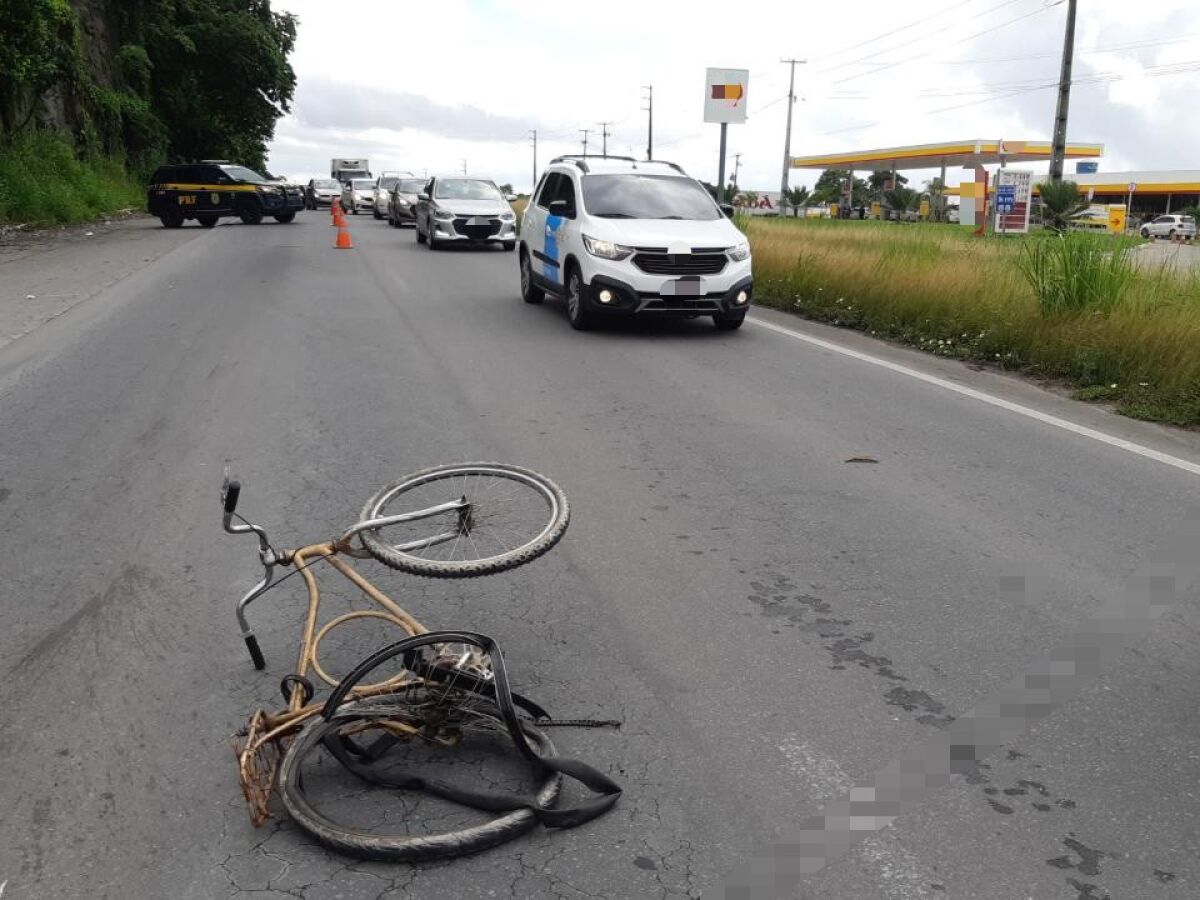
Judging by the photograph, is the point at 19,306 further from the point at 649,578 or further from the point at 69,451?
the point at 649,578

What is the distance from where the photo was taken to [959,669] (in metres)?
3.99

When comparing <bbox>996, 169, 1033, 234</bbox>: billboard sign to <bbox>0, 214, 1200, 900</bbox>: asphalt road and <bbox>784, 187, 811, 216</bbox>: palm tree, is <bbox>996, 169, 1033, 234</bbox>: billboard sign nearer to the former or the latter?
<bbox>0, 214, 1200, 900</bbox>: asphalt road

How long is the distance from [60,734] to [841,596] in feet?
9.81

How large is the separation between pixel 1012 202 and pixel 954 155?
99.9 feet

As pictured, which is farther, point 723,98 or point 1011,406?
point 723,98

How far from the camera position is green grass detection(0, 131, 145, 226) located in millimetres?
26422

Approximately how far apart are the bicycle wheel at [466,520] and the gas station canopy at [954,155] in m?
63.5

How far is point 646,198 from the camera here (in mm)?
12859

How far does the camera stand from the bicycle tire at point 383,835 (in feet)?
9.36

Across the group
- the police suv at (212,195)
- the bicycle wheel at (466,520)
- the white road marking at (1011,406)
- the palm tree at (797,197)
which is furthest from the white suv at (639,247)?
the palm tree at (797,197)

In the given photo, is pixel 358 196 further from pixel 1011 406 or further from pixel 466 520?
pixel 466 520

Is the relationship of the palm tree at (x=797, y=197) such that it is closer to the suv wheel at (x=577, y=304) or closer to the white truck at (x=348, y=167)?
the white truck at (x=348, y=167)

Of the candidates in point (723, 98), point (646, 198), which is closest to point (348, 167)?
point (723, 98)

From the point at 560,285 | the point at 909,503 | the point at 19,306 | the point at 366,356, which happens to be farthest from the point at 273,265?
the point at 909,503
